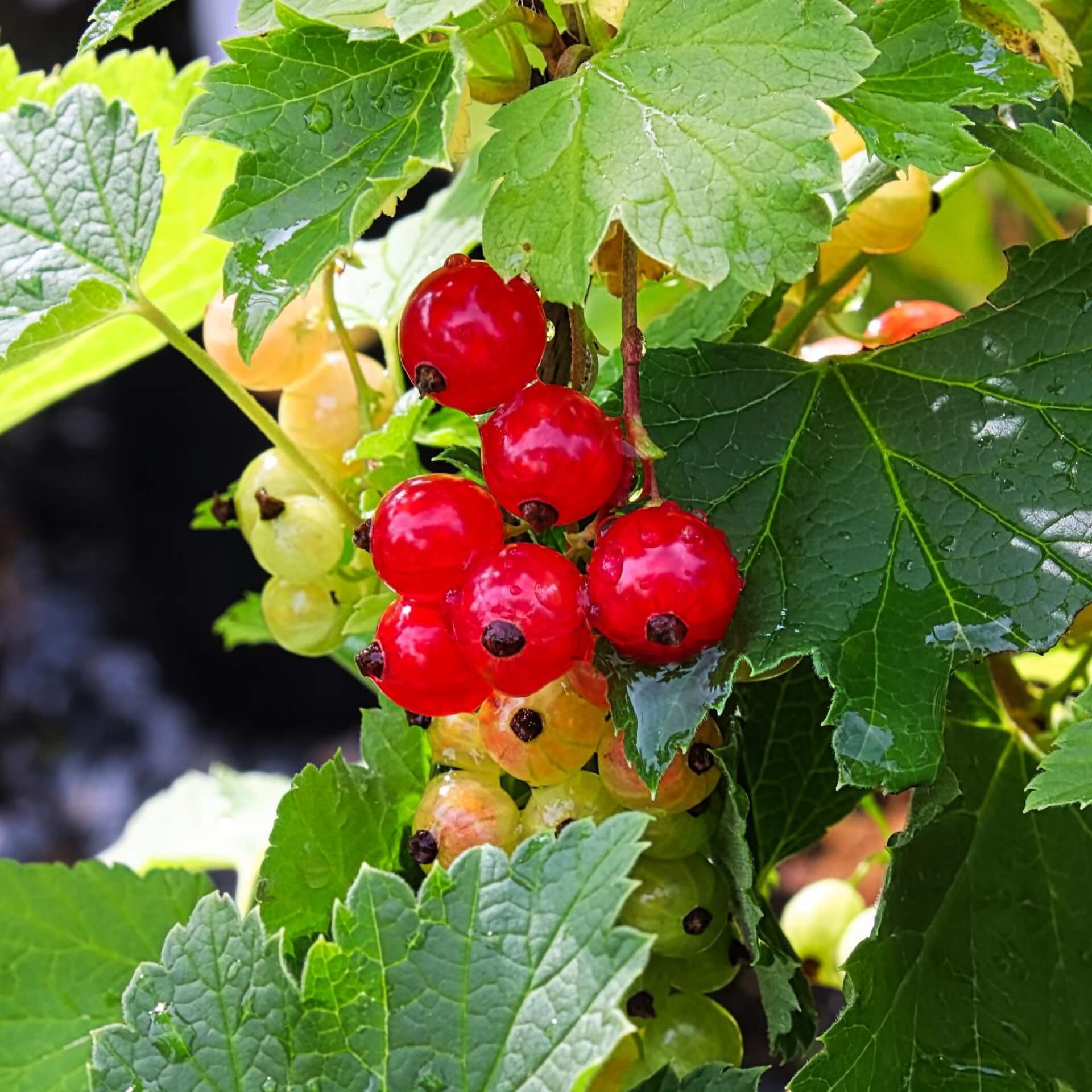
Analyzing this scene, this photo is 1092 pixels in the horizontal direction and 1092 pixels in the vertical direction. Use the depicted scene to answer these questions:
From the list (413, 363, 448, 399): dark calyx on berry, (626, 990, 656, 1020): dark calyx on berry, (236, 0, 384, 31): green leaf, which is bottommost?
(626, 990, 656, 1020): dark calyx on berry

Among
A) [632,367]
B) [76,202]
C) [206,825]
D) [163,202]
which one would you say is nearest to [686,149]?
[632,367]

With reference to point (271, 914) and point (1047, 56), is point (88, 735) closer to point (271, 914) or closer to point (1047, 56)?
point (271, 914)

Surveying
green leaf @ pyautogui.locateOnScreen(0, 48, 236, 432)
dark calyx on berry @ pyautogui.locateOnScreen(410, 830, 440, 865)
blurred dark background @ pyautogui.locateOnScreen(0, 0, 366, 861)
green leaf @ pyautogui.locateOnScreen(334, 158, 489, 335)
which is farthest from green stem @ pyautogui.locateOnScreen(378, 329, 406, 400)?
blurred dark background @ pyautogui.locateOnScreen(0, 0, 366, 861)

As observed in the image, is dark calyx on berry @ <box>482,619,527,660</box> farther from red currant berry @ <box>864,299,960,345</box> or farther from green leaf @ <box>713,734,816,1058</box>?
red currant berry @ <box>864,299,960,345</box>

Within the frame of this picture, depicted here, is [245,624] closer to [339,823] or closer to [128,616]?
[339,823]

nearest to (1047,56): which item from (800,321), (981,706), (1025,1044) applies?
(800,321)
